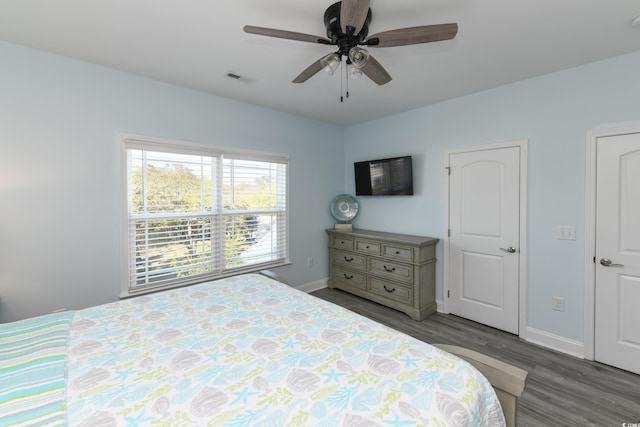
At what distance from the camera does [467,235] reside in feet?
10.4

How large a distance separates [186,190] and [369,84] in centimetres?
219

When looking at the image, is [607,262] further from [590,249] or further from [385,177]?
[385,177]

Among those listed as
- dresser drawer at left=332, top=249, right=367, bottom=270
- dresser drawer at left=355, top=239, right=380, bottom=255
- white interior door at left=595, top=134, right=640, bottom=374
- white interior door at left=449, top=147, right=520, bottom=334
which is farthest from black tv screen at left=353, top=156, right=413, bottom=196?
white interior door at left=595, top=134, right=640, bottom=374

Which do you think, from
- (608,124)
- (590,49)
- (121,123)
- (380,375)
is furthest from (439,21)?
(121,123)

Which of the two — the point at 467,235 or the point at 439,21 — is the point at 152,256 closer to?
the point at 439,21

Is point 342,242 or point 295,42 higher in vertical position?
point 295,42

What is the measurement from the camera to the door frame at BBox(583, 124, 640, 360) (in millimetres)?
2355

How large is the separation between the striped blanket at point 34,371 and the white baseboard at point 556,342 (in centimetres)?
347

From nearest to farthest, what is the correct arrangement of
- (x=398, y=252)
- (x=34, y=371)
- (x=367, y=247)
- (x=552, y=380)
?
1. (x=34, y=371)
2. (x=552, y=380)
3. (x=398, y=252)
4. (x=367, y=247)

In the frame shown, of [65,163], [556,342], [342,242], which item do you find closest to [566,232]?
[556,342]

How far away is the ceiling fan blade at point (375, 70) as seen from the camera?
1724 mm

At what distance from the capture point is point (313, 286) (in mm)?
4105

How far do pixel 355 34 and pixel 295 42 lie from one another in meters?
0.67

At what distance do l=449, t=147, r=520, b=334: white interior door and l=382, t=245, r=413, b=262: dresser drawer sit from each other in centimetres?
52
